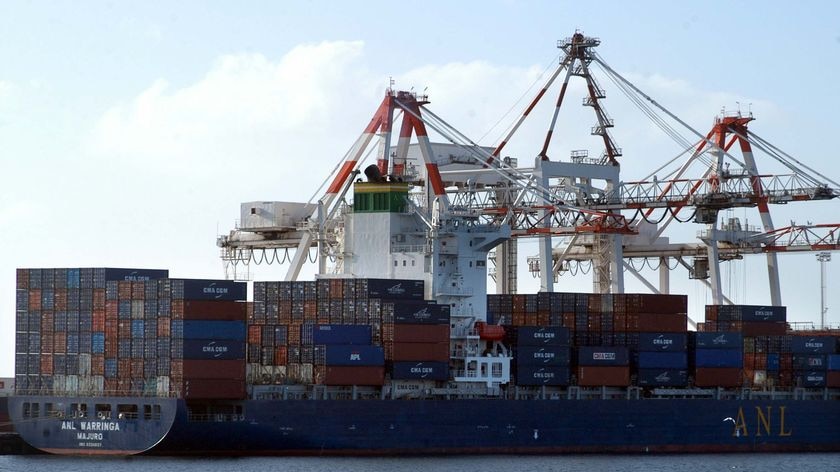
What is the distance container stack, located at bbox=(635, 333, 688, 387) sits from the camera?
274 feet

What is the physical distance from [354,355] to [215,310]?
610 cm

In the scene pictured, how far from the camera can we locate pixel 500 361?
266ft

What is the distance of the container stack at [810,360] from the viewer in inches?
3487

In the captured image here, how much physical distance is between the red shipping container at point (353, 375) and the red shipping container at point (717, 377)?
16207 mm

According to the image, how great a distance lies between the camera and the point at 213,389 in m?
74.3

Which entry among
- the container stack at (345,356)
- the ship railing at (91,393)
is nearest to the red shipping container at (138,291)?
the ship railing at (91,393)

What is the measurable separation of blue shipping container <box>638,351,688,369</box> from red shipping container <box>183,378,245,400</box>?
61.7 feet

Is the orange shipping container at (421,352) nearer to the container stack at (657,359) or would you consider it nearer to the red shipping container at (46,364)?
the container stack at (657,359)

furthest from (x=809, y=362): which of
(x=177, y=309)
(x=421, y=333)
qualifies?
(x=177, y=309)

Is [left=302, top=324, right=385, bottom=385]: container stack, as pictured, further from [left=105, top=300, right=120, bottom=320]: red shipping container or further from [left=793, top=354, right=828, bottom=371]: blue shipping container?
[left=793, top=354, right=828, bottom=371]: blue shipping container

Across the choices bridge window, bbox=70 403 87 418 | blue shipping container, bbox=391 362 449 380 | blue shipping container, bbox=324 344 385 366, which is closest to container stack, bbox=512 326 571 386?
blue shipping container, bbox=391 362 449 380

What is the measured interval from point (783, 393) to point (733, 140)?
15.9 meters

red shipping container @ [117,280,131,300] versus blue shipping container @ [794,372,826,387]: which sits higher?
red shipping container @ [117,280,131,300]

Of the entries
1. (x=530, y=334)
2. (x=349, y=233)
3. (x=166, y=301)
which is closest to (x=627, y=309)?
(x=530, y=334)
